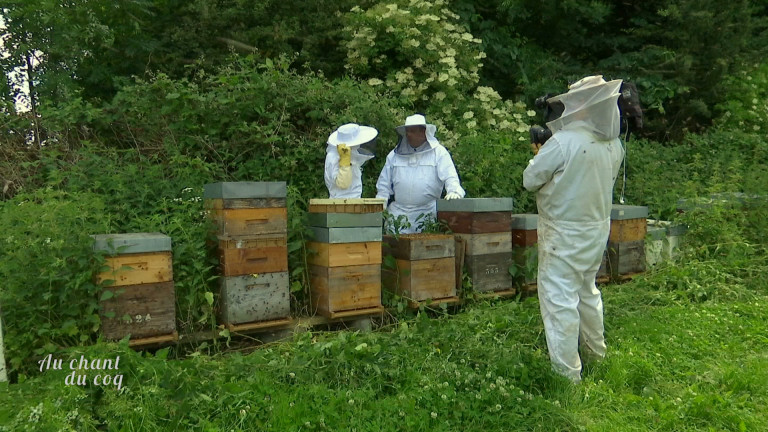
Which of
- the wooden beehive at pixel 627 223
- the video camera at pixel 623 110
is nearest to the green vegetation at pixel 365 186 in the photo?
the wooden beehive at pixel 627 223

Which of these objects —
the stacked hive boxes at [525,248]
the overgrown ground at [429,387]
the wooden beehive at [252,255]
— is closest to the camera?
the overgrown ground at [429,387]

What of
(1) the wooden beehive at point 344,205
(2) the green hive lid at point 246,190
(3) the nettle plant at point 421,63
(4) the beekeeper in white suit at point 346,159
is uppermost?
(3) the nettle plant at point 421,63

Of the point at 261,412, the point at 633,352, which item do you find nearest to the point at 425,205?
the point at 633,352

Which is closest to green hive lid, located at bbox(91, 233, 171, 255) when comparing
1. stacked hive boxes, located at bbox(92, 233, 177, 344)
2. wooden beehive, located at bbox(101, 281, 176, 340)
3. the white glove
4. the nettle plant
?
stacked hive boxes, located at bbox(92, 233, 177, 344)

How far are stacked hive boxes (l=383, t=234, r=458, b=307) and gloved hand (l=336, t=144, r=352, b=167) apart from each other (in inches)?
27.7

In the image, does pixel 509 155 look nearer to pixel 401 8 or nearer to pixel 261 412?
pixel 401 8

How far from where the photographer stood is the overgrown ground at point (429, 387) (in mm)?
2693

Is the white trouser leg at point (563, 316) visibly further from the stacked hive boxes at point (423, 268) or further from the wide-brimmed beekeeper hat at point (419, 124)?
the wide-brimmed beekeeper hat at point (419, 124)

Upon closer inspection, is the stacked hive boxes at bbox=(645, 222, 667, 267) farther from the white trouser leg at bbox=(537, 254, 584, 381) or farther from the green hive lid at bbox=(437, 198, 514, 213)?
the white trouser leg at bbox=(537, 254, 584, 381)

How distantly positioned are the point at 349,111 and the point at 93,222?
263 cm

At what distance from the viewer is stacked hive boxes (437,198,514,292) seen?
4.71m

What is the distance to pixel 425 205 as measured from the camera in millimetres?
5652

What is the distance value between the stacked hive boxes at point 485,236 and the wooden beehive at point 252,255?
1560 mm

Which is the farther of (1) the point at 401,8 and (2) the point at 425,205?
(1) the point at 401,8
